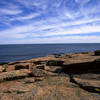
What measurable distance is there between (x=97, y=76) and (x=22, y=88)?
668 cm

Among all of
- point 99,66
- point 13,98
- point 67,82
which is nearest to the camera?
point 13,98

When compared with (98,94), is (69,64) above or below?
above

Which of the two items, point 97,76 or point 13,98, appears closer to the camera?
point 13,98

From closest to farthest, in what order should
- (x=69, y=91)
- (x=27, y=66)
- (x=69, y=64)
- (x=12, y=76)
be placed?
1. (x=69, y=91)
2. (x=12, y=76)
3. (x=69, y=64)
4. (x=27, y=66)

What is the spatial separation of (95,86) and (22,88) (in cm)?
542

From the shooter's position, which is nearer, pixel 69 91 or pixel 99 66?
pixel 69 91

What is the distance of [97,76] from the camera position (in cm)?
901

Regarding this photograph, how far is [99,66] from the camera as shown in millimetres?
11039

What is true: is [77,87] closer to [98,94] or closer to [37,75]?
[98,94]

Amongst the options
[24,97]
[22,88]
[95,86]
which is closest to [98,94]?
[95,86]

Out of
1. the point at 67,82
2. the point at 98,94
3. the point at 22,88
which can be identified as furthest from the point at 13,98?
the point at 98,94

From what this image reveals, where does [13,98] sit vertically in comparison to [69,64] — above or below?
below

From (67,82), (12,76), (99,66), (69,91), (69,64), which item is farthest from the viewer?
(69,64)

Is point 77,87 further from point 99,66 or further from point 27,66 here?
point 27,66
